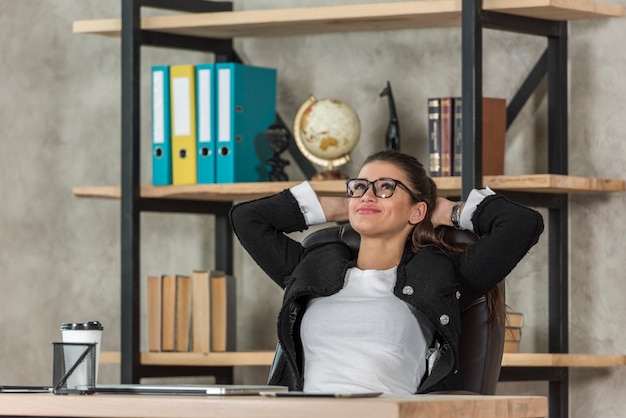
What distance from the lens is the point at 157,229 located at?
4207 mm

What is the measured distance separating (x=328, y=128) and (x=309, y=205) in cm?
71

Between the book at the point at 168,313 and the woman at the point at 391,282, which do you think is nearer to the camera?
the woman at the point at 391,282

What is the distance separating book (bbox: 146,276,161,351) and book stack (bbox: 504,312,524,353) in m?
1.00

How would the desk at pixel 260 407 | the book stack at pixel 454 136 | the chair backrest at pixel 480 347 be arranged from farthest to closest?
the book stack at pixel 454 136 → the chair backrest at pixel 480 347 → the desk at pixel 260 407

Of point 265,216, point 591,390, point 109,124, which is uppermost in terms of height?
point 109,124

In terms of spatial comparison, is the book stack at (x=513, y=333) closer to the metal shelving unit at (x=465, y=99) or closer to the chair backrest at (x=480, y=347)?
the metal shelving unit at (x=465, y=99)

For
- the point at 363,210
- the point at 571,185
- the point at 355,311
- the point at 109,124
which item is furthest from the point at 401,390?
the point at 109,124

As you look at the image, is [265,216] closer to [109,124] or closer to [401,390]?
[401,390]

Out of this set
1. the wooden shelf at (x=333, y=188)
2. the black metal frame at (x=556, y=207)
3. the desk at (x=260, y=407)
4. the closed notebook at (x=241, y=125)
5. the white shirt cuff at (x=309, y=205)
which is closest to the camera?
the desk at (x=260, y=407)

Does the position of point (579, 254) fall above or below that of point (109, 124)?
below

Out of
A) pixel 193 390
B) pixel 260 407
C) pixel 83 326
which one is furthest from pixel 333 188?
pixel 260 407

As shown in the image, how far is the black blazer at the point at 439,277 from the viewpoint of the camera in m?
2.61

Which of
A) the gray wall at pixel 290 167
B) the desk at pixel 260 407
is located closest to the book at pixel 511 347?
the gray wall at pixel 290 167

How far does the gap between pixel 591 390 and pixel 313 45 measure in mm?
1328
